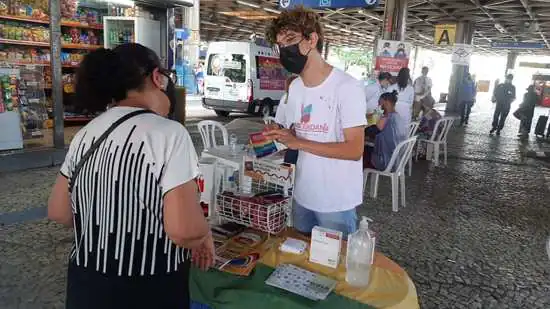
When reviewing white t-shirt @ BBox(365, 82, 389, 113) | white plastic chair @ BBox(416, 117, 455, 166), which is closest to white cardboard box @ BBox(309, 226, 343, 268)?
white t-shirt @ BBox(365, 82, 389, 113)

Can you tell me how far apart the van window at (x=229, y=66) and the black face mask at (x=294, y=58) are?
1010cm

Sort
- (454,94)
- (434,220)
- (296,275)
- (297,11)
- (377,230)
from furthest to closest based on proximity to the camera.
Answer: (454,94), (434,220), (377,230), (297,11), (296,275)

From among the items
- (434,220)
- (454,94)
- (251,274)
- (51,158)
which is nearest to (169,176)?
(251,274)

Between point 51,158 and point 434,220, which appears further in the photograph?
point 51,158

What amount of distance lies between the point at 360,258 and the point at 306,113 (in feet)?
2.20

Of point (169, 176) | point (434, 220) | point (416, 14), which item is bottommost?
point (434, 220)

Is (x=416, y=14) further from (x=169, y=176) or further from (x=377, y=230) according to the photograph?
(x=169, y=176)

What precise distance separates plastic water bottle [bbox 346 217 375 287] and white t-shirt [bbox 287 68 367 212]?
0.95ft

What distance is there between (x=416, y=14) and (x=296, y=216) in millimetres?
16715

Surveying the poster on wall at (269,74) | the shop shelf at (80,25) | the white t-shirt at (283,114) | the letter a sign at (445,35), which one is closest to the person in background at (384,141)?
the white t-shirt at (283,114)

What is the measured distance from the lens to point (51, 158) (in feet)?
18.3

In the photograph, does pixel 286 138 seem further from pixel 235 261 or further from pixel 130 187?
pixel 130 187

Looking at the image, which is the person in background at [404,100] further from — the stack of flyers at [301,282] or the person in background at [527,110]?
the person in background at [527,110]

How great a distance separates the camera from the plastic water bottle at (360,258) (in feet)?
4.87
